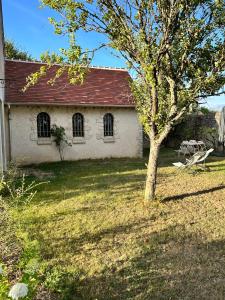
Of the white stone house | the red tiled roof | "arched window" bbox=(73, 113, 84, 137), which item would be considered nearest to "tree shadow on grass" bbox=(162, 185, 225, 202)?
the red tiled roof

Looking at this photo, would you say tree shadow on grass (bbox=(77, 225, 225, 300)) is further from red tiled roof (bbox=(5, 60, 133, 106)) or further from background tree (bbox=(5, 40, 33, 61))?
background tree (bbox=(5, 40, 33, 61))

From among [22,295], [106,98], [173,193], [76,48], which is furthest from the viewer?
[106,98]

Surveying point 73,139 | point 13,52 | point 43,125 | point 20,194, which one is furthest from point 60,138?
point 13,52

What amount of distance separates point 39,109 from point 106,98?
404cm

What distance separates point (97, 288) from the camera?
3.76m

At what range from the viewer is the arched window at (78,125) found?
16.2 meters

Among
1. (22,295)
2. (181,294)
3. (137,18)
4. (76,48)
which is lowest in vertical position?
(181,294)

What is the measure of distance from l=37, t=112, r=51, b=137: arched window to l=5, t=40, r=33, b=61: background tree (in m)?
17.8

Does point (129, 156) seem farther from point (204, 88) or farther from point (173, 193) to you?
point (204, 88)

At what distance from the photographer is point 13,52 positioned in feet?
104

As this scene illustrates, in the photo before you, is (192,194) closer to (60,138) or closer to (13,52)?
(60,138)

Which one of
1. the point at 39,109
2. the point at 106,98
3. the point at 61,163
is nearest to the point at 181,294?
the point at 61,163

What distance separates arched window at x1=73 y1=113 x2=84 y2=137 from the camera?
1625cm

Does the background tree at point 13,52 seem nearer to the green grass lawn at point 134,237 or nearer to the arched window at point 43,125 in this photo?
the arched window at point 43,125
